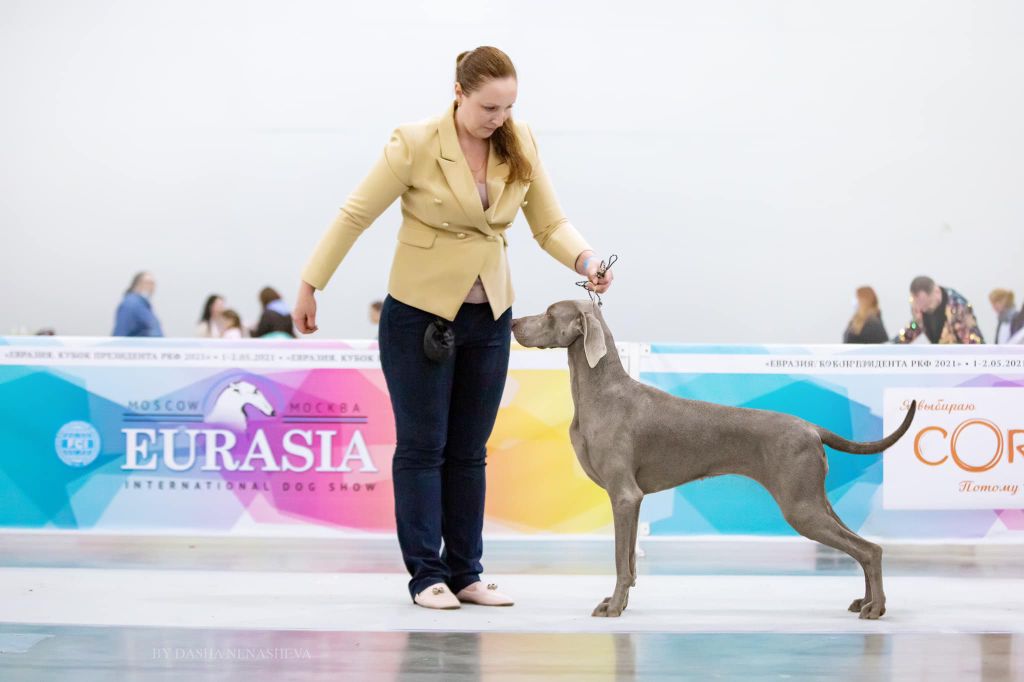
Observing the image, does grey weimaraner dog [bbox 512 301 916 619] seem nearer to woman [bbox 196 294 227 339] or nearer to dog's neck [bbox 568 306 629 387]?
dog's neck [bbox 568 306 629 387]

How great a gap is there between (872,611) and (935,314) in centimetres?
425

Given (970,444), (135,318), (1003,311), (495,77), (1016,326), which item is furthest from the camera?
(1003,311)

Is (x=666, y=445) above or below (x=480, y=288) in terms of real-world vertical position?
below

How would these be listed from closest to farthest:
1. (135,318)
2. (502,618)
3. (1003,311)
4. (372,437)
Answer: (502,618), (372,437), (135,318), (1003,311)

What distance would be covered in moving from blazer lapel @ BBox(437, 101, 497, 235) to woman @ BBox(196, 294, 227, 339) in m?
6.00

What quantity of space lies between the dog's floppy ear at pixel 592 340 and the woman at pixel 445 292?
12cm

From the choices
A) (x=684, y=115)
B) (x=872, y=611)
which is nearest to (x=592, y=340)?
(x=872, y=611)

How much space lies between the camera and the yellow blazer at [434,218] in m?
2.89

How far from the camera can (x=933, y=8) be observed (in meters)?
8.72

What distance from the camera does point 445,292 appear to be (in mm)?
2922

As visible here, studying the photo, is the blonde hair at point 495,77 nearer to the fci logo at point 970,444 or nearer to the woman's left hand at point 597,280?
the woman's left hand at point 597,280

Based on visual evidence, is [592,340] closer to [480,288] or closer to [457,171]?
[480,288]

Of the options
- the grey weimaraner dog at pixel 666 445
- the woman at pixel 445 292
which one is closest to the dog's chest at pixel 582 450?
the grey weimaraner dog at pixel 666 445

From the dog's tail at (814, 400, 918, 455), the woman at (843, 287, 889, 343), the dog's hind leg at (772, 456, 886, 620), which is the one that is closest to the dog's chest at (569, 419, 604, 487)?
the dog's hind leg at (772, 456, 886, 620)
